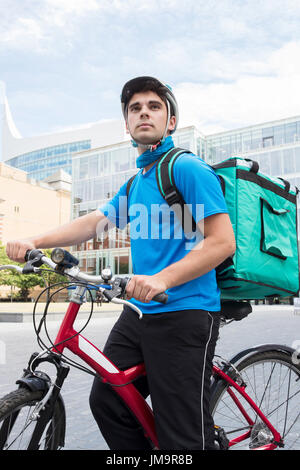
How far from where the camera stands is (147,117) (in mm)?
2207

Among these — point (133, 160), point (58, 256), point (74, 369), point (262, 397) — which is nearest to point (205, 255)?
point (58, 256)

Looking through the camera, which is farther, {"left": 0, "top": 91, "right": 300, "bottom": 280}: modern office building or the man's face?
{"left": 0, "top": 91, "right": 300, "bottom": 280}: modern office building

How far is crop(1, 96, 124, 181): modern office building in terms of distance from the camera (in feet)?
328

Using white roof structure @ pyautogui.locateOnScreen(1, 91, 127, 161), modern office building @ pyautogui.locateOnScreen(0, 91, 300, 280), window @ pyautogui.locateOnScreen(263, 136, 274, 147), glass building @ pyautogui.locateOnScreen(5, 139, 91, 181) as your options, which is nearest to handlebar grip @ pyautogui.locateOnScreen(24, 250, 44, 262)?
modern office building @ pyautogui.locateOnScreen(0, 91, 300, 280)

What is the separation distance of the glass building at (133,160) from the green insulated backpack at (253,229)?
40330 mm

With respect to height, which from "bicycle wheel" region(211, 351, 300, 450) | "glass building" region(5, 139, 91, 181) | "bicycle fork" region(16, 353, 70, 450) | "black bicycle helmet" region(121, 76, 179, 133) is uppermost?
"glass building" region(5, 139, 91, 181)

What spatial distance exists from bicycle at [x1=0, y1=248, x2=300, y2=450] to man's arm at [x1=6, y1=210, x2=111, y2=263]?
0.18 metres

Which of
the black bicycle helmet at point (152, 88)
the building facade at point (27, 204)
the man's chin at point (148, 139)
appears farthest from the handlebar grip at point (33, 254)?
the building facade at point (27, 204)

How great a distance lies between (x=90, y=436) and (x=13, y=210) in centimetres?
6900

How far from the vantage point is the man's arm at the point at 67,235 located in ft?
7.03

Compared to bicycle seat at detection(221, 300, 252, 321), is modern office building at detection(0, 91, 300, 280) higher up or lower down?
higher up

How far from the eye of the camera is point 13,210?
6981 centimetres

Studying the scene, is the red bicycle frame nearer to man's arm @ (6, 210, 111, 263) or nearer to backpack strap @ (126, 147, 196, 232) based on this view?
man's arm @ (6, 210, 111, 263)

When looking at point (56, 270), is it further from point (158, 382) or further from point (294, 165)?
point (294, 165)
